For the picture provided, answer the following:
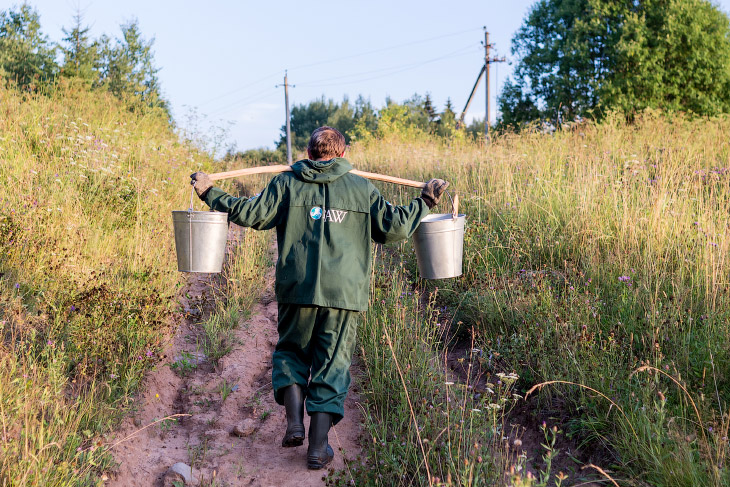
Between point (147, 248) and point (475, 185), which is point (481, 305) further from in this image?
point (147, 248)

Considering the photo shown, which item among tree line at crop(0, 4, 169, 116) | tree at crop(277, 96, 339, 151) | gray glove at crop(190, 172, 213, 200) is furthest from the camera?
tree at crop(277, 96, 339, 151)

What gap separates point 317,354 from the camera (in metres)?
3.57

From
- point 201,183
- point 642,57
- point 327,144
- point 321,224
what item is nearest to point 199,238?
point 201,183

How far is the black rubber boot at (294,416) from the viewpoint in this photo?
3.40m

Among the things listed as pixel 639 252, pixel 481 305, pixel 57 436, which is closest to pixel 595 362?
pixel 481 305

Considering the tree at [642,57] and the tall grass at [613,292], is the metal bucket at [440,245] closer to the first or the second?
the tall grass at [613,292]

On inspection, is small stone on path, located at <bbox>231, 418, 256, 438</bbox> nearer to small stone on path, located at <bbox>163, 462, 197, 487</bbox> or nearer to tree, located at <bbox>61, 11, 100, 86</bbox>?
small stone on path, located at <bbox>163, 462, 197, 487</bbox>

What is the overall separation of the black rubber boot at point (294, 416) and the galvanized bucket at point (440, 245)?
1.21 m

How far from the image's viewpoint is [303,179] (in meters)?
3.53

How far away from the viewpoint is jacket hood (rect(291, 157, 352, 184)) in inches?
138

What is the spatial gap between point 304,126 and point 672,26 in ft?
117

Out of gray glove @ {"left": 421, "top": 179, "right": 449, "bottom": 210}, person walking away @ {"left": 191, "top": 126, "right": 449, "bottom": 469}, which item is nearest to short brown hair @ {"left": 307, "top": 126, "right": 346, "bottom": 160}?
person walking away @ {"left": 191, "top": 126, "right": 449, "bottom": 469}

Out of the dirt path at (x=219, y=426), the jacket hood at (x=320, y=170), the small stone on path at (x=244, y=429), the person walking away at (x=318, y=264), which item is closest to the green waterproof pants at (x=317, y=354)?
the person walking away at (x=318, y=264)

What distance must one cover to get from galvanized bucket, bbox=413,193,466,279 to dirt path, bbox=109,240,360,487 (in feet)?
4.03
